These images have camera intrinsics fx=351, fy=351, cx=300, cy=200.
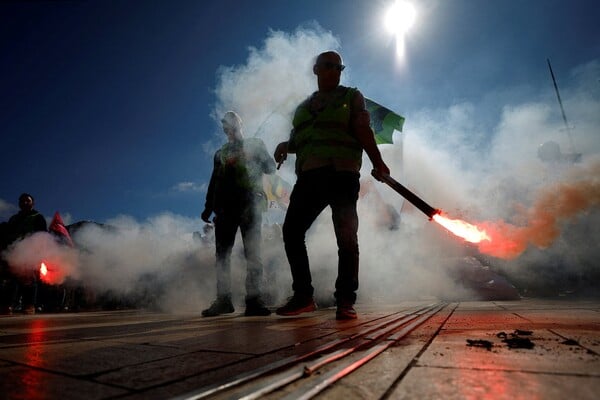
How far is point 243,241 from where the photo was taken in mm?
4023

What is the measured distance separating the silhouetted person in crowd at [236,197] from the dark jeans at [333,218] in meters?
1.00

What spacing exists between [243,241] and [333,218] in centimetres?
151

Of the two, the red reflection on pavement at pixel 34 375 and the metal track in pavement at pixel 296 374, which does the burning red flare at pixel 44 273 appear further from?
the metal track in pavement at pixel 296 374

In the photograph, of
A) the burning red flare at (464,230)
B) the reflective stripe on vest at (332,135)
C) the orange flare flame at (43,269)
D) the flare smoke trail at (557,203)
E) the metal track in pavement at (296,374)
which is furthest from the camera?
the flare smoke trail at (557,203)

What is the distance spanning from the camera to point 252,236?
13.1ft

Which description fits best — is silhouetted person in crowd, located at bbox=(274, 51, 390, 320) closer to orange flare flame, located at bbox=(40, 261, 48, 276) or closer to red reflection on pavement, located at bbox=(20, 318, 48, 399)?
red reflection on pavement, located at bbox=(20, 318, 48, 399)

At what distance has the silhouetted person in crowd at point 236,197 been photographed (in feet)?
13.0

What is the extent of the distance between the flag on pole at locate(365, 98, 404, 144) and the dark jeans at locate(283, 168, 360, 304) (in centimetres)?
549

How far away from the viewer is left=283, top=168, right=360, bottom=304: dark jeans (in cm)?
275

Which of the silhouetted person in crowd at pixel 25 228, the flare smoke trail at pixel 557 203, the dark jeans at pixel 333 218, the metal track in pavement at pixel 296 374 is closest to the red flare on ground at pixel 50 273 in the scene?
A: the silhouetted person in crowd at pixel 25 228

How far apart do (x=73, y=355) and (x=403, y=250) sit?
359 inches

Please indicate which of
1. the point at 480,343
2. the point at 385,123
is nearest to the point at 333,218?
the point at 480,343

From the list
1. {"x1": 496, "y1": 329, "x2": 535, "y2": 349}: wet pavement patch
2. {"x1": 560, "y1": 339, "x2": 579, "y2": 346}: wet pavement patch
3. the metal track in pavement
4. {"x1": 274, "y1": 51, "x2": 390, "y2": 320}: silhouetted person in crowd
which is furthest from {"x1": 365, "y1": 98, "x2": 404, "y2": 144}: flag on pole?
the metal track in pavement

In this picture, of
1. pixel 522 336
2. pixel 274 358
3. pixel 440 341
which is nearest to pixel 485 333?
pixel 522 336
